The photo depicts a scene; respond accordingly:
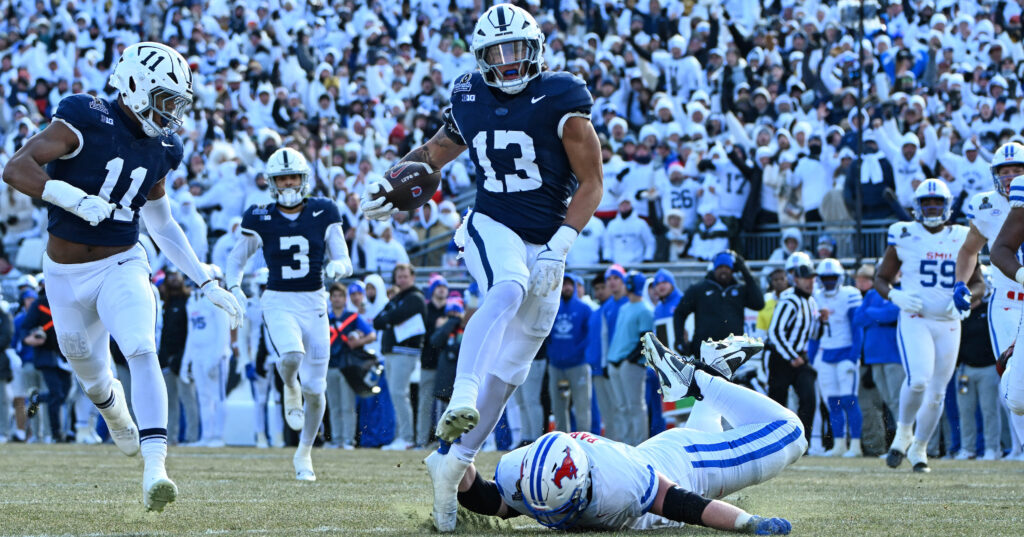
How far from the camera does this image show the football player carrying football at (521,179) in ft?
19.4

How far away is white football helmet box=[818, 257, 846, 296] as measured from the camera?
1314cm

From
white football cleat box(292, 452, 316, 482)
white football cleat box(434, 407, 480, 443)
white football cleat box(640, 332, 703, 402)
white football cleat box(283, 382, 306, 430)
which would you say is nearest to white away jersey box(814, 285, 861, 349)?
white football cleat box(283, 382, 306, 430)

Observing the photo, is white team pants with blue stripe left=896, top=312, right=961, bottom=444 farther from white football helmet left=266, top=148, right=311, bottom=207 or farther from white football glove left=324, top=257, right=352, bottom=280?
white football helmet left=266, top=148, right=311, bottom=207

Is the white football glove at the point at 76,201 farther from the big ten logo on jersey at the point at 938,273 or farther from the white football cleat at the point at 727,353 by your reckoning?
the big ten logo on jersey at the point at 938,273

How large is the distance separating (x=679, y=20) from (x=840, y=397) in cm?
949

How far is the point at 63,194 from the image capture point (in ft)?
20.0

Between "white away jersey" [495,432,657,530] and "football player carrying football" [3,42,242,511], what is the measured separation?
5.65 ft

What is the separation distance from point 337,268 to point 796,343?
4499 millimetres

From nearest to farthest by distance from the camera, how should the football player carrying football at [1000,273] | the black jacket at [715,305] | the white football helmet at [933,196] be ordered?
the football player carrying football at [1000,273] → the white football helmet at [933,196] → the black jacket at [715,305]

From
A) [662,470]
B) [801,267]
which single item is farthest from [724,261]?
[662,470]

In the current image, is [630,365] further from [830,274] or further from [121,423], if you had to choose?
[121,423]

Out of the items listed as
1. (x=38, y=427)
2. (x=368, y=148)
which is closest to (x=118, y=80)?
(x=38, y=427)

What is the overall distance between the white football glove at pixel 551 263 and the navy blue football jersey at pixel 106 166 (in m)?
1.97

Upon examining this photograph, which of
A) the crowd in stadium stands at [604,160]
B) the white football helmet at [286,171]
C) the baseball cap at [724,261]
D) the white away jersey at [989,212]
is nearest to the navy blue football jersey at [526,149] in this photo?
the white away jersey at [989,212]
